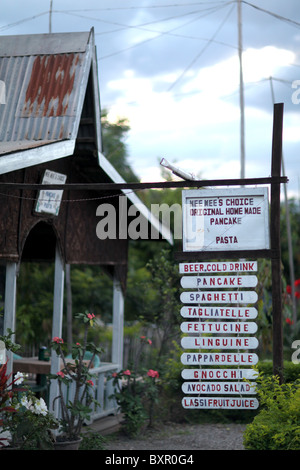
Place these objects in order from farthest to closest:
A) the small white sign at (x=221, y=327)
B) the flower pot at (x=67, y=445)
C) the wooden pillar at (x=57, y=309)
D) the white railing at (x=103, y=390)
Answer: the white railing at (x=103, y=390), the wooden pillar at (x=57, y=309), the flower pot at (x=67, y=445), the small white sign at (x=221, y=327)

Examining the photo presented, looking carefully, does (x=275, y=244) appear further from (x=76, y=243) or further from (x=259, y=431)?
(x=76, y=243)

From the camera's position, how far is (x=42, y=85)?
9555 mm

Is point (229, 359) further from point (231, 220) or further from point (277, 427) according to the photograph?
point (231, 220)

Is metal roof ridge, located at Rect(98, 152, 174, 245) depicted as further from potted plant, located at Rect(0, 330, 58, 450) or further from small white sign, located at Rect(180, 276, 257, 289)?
potted plant, located at Rect(0, 330, 58, 450)

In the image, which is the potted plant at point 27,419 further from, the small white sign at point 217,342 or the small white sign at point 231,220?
the small white sign at point 231,220

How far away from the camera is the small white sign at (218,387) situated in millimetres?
6859

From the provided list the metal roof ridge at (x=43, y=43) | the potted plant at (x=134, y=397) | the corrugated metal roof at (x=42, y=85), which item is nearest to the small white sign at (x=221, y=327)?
the corrugated metal roof at (x=42, y=85)

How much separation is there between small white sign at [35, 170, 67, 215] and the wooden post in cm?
356

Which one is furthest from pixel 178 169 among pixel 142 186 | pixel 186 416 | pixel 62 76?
pixel 186 416

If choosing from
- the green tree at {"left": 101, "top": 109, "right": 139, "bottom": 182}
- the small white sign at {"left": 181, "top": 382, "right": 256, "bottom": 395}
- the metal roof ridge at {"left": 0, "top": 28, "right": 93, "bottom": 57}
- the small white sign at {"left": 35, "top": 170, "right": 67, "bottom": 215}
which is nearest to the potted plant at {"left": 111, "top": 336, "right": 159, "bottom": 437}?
the small white sign at {"left": 35, "top": 170, "right": 67, "bottom": 215}

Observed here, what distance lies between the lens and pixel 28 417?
23.4 ft

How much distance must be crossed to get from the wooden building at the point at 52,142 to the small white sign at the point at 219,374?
8.46ft

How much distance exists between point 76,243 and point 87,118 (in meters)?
2.09

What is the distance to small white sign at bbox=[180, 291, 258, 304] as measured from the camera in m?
Result: 6.90
